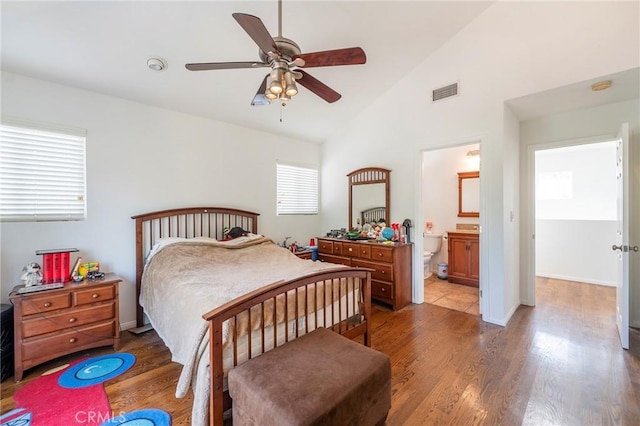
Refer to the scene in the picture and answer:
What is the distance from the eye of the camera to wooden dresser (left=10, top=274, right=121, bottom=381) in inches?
86.4

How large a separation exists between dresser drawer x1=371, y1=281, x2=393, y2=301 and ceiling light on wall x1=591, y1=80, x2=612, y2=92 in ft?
9.94

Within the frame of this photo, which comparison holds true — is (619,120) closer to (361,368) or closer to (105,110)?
(361,368)

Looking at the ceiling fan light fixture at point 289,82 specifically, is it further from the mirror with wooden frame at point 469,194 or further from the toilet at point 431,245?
the toilet at point 431,245

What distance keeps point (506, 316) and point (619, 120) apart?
8.59 ft

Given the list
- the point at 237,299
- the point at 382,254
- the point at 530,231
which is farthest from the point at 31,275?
the point at 530,231

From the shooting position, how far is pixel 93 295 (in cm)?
251

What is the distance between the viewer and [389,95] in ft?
13.7

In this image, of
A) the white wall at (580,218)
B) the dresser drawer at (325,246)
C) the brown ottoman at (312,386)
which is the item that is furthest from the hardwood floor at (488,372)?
the white wall at (580,218)

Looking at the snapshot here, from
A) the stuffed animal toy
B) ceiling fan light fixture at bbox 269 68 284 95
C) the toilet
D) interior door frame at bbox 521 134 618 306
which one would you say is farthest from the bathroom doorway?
the stuffed animal toy

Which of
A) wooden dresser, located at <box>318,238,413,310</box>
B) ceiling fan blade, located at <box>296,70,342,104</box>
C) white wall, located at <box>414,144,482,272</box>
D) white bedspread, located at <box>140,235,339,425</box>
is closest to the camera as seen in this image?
white bedspread, located at <box>140,235,339,425</box>

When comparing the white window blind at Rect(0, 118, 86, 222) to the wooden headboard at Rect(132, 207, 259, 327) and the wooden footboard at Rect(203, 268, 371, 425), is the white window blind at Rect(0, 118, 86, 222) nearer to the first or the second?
the wooden headboard at Rect(132, 207, 259, 327)

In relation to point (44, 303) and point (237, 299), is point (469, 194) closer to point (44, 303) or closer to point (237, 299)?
point (237, 299)

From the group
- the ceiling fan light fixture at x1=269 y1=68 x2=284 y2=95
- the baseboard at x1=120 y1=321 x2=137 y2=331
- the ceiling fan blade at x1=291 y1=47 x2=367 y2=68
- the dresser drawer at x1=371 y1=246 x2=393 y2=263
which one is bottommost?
the baseboard at x1=120 y1=321 x2=137 y2=331

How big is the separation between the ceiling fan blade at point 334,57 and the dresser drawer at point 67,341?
2966 millimetres
